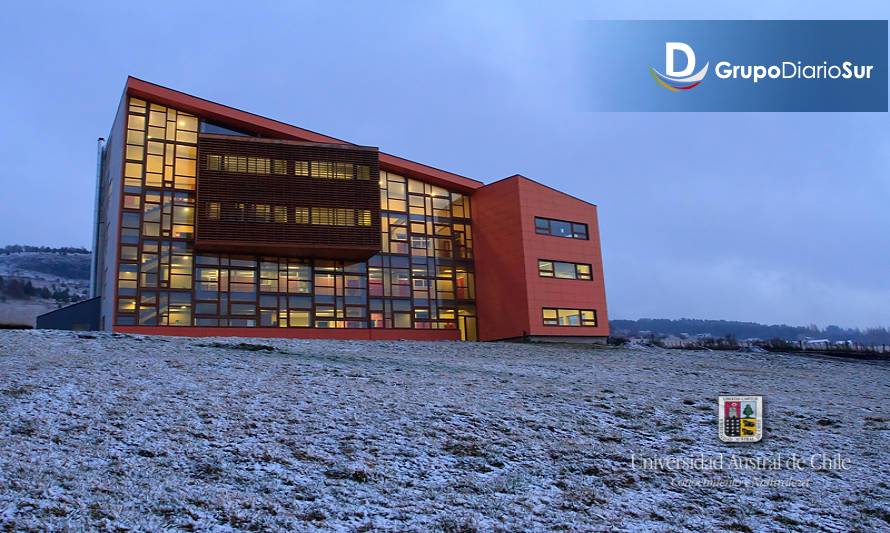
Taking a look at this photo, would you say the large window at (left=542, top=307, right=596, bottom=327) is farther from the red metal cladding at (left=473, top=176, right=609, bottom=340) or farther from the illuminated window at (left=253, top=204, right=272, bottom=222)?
the illuminated window at (left=253, top=204, right=272, bottom=222)

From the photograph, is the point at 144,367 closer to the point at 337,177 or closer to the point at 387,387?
the point at 387,387

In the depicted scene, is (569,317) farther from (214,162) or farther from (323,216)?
(214,162)

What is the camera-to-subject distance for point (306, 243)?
4106 centimetres

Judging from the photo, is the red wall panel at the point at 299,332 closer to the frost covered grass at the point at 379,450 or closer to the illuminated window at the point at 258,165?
the illuminated window at the point at 258,165

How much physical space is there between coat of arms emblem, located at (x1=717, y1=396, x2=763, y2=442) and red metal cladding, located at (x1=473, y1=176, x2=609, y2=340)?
91.4 feet

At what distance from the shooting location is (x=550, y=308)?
46531mm

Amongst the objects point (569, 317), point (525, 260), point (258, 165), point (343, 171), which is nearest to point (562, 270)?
point (569, 317)

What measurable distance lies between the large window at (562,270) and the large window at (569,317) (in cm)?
257

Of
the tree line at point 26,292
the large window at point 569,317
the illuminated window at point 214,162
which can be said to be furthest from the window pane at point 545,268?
the tree line at point 26,292

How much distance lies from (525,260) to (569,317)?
18.4ft

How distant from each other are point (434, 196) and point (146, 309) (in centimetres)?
2210

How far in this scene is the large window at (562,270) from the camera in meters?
47.1

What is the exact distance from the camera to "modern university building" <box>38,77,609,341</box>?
40188mm

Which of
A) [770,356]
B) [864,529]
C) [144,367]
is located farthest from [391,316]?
[864,529]
